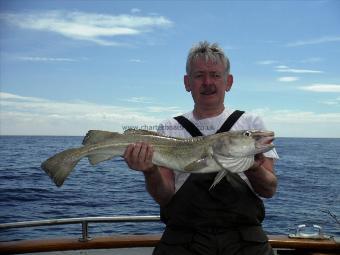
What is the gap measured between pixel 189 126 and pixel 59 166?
147cm

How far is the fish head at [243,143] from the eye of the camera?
12.8 ft

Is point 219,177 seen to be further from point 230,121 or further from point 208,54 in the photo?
point 208,54

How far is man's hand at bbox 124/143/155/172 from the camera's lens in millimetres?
4281

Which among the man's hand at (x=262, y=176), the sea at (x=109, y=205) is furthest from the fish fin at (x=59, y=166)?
the sea at (x=109, y=205)

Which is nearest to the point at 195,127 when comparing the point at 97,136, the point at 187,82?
the point at 187,82

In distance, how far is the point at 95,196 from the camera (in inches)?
993

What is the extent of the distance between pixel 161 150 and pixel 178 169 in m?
0.29

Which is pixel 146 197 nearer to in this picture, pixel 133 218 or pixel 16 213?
pixel 16 213

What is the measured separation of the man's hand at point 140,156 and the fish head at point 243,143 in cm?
71

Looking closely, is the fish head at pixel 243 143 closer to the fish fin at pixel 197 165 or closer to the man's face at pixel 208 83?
the fish fin at pixel 197 165

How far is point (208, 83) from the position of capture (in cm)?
439

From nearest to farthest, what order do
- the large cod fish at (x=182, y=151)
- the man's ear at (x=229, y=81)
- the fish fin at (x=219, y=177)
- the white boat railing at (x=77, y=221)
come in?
the fish fin at (x=219, y=177) → the large cod fish at (x=182, y=151) → the man's ear at (x=229, y=81) → the white boat railing at (x=77, y=221)

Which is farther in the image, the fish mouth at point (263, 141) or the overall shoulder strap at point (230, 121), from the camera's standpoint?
the overall shoulder strap at point (230, 121)

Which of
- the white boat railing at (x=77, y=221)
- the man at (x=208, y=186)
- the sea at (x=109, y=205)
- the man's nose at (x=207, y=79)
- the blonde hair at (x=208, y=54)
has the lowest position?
the sea at (x=109, y=205)
